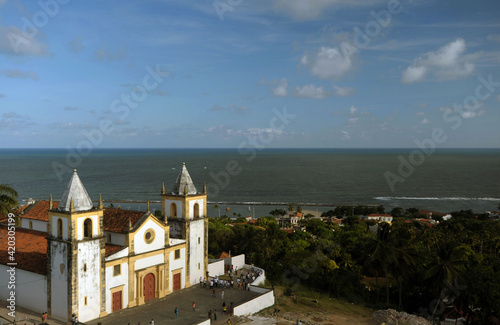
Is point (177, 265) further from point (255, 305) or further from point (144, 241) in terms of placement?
point (255, 305)

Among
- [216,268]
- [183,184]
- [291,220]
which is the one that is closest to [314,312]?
[216,268]

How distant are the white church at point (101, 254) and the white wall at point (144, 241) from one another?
0.24 ft

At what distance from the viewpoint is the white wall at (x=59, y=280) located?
26562 millimetres

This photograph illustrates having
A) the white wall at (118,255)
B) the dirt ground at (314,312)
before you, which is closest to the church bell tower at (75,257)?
the white wall at (118,255)

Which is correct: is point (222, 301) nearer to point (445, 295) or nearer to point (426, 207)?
point (445, 295)

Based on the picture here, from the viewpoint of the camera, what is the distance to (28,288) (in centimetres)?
2864

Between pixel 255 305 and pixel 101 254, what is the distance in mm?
11938

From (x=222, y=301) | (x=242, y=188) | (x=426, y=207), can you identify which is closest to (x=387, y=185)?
(x=426, y=207)

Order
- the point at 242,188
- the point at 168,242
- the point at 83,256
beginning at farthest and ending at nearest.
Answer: the point at 242,188 < the point at 168,242 < the point at 83,256

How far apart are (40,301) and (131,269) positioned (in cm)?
621

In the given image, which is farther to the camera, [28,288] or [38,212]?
[38,212]

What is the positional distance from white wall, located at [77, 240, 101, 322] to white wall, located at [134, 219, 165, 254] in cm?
341

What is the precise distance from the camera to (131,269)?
98.4 ft

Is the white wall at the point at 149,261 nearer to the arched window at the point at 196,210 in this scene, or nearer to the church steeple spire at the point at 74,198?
the arched window at the point at 196,210
